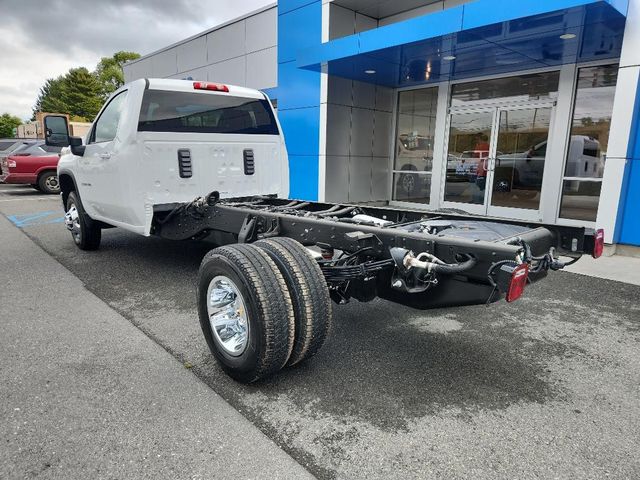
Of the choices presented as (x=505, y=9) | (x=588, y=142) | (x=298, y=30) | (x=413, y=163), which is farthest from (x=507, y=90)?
(x=298, y=30)

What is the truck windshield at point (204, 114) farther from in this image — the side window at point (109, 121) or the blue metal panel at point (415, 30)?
the blue metal panel at point (415, 30)

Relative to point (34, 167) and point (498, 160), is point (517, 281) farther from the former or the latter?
point (34, 167)

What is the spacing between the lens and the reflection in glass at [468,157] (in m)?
10.2

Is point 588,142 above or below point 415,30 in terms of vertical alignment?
below

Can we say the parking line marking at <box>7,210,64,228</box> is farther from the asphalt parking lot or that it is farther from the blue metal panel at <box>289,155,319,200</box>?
the blue metal panel at <box>289,155,319,200</box>

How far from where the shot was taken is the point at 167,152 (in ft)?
16.5

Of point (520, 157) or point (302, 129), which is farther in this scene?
point (302, 129)

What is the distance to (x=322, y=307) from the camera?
2812mm

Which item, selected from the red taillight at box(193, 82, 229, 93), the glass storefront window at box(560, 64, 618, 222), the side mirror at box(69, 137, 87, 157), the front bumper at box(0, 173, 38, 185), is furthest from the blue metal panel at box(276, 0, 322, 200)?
the front bumper at box(0, 173, 38, 185)

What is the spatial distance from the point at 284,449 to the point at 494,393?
1.41 metres

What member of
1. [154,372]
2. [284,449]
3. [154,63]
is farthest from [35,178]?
[284,449]

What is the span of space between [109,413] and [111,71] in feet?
293

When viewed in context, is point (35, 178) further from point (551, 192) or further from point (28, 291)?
point (551, 192)

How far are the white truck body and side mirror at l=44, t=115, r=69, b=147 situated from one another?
29 centimetres
